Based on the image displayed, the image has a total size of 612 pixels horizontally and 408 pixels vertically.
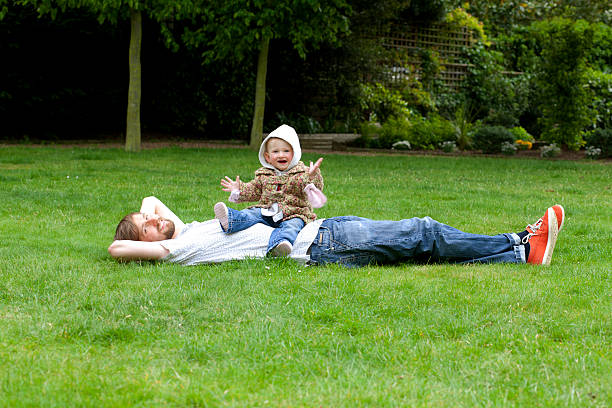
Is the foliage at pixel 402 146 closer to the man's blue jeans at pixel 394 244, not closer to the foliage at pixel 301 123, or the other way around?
the foliage at pixel 301 123

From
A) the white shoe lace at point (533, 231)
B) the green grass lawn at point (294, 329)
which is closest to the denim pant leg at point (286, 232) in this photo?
the green grass lawn at point (294, 329)

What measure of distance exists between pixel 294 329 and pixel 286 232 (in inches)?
60.9

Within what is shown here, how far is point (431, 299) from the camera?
384 centimetres

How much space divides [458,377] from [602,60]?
22.3 m

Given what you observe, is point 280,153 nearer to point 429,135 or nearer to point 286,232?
point 286,232

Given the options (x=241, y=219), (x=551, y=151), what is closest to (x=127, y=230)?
(x=241, y=219)

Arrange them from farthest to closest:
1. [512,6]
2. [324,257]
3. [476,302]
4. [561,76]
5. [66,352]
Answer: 1. [512,6]
2. [561,76]
3. [324,257]
4. [476,302]
5. [66,352]

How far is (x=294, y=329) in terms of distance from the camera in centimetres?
332

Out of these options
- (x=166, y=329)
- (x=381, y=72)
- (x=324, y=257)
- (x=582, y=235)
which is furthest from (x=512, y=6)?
(x=166, y=329)

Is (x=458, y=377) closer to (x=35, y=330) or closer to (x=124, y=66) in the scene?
(x=35, y=330)

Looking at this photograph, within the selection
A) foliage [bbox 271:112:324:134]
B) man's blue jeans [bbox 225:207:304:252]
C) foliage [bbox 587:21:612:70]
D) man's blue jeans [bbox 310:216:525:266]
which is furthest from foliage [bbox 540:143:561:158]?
man's blue jeans [bbox 225:207:304:252]

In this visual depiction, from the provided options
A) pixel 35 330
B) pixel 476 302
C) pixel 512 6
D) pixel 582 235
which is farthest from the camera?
pixel 512 6

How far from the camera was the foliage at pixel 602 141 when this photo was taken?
1512 cm

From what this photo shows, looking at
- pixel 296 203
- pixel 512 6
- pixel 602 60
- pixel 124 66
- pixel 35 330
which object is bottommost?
pixel 35 330
